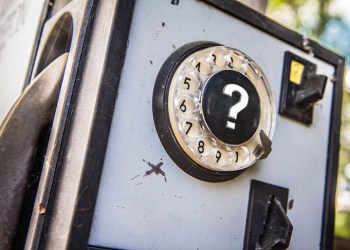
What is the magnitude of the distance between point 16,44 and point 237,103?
80 cm

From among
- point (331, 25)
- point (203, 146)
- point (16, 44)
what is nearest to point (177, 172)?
point (203, 146)

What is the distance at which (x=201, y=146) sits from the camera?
2.74ft

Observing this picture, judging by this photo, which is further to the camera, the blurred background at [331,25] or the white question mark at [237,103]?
the blurred background at [331,25]

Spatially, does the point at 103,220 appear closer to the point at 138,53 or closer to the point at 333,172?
the point at 138,53

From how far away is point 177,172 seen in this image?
0.83m

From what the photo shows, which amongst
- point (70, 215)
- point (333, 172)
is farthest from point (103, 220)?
point (333, 172)

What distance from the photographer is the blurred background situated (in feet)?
20.1

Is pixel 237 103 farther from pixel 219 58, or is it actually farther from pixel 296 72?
pixel 296 72

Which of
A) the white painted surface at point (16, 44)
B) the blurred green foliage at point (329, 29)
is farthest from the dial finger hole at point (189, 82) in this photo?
the blurred green foliage at point (329, 29)

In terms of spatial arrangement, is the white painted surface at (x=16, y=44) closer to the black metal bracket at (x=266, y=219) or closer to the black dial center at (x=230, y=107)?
the black dial center at (x=230, y=107)

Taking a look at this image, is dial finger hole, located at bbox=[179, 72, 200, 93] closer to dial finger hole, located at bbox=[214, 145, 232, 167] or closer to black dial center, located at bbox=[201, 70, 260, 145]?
black dial center, located at bbox=[201, 70, 260, 145]

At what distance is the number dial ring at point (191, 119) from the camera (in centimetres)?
81

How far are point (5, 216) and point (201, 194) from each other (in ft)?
1.35

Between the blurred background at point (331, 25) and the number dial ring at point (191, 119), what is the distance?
5489 millimetres
